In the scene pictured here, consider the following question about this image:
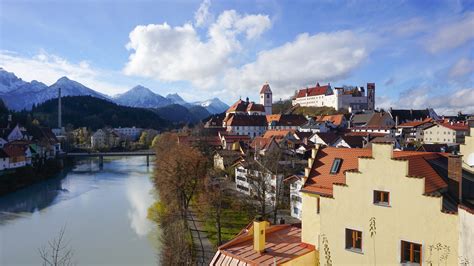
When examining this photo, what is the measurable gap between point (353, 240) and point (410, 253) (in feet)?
4.05

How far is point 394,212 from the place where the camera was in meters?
7.35

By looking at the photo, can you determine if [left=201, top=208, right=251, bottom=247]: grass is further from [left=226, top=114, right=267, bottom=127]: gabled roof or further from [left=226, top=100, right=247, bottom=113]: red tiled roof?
[left=226, top=100, right=247, bottom=113]: red tiled roof

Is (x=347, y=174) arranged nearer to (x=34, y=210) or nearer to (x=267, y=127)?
(x=34, y=210)

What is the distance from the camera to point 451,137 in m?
45.9

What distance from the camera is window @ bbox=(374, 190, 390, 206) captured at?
752 centimetres

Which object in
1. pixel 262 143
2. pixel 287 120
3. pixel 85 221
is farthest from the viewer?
pixel 287 120

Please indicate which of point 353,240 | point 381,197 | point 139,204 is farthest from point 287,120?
point 381,197

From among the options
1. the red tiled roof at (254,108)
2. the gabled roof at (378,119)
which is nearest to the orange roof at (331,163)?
the gabled roof at (378,119)

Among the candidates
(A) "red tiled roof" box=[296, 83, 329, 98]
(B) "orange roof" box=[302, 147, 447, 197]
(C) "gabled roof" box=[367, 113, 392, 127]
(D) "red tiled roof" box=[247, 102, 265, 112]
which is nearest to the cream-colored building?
(B) "orange roof" box=[302, 147, 447, 197]

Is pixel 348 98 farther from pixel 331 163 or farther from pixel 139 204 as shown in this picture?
pixel 331 163

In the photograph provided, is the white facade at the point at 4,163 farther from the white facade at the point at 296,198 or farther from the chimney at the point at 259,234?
the chimney at the point at 259,234

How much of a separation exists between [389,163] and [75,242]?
17958mm

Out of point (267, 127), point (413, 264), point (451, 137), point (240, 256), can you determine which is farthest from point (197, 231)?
point (267, 127)

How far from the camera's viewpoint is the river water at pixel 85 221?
18.0 metres
